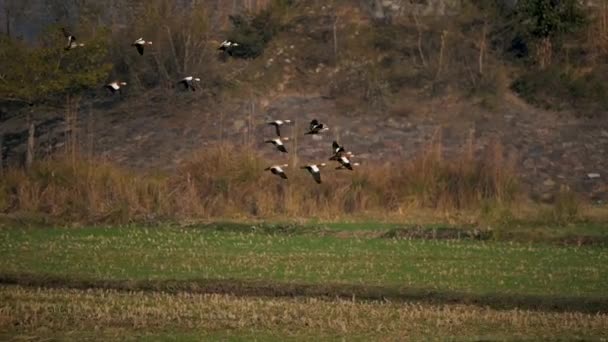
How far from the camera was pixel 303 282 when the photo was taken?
2709 centimetres

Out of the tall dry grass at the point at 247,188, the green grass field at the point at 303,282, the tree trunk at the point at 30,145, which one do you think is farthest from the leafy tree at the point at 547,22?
the green grass field at the point at 303,282

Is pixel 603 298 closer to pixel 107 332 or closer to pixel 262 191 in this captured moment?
pixel 107 332

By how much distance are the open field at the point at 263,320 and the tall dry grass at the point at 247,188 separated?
58.7 ft

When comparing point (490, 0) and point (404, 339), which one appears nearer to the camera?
point (404, 339)

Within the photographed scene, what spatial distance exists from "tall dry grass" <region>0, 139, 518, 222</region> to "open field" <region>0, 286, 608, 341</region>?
1789cm

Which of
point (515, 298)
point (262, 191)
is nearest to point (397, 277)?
point (515, 298)

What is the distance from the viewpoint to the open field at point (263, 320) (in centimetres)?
2080

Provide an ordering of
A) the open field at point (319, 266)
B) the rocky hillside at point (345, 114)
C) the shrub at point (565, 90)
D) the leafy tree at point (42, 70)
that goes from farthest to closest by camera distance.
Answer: the shrub at point (565, 90) < the leafy tree at point (42, 70) < the rocky hillside at point (345, 114) < the open field at point (319, 266)

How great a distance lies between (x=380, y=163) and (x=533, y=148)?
20.0 ft

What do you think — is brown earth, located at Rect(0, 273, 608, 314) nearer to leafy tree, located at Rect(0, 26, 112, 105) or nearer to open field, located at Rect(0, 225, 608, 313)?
open field, located at Rect(0, 225, 608, 313)

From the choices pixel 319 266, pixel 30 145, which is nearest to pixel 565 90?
pixel 30 145

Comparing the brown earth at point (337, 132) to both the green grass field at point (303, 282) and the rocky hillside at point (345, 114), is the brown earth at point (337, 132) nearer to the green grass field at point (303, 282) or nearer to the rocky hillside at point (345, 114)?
the rocky hillside at point (345, 114)

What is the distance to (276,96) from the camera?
57.8 m

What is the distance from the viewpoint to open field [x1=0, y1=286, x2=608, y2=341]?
20797 mm
